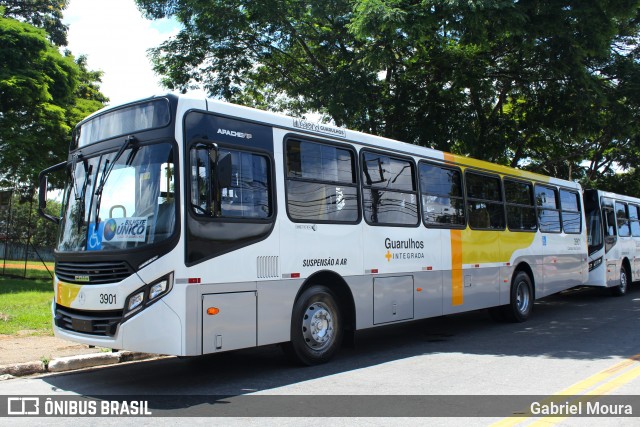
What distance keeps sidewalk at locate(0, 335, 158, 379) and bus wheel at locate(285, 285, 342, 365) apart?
279 cm

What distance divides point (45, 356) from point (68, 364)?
19.0 inches

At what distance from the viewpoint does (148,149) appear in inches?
260

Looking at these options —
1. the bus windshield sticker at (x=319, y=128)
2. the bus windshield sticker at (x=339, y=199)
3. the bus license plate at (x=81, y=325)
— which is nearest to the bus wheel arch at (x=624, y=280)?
the bus windshield sticker at (x=339, y=199)

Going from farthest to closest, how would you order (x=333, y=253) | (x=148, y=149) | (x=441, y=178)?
(x=441, y=178)
(x=333, y=253)
(x=148, y=149)

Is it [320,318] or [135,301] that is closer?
[135,301]

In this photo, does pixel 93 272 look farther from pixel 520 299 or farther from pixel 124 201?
pixel 520 299

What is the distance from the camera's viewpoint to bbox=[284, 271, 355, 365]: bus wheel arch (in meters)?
7.50

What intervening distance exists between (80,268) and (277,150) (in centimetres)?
286

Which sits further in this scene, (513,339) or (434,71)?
(434,71)

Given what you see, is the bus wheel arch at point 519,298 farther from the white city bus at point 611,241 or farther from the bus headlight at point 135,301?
the bus headlight at point 135,301

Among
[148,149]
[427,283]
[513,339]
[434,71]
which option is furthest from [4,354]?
[434,71]

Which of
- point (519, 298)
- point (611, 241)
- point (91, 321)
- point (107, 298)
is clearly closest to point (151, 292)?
point (107, 298)

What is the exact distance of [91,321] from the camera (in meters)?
6.50

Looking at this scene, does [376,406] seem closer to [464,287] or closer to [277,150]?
[277,150]
